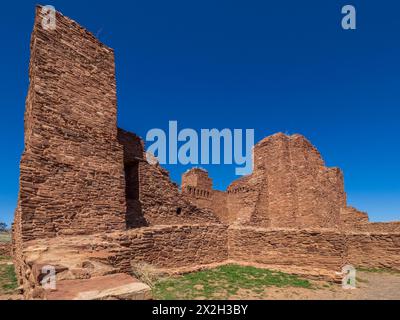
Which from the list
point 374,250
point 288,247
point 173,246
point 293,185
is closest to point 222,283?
point 173,246

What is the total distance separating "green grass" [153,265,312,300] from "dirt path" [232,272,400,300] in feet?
0.82

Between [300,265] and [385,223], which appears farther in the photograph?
[385,223]

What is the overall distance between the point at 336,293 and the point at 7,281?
371 inches

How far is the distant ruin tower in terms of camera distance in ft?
80.3

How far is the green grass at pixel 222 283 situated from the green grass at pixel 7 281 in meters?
3.99

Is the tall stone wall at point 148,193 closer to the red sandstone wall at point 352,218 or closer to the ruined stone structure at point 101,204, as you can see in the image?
the ruined stone structure at point 101,204

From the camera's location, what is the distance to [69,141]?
9.03 meters

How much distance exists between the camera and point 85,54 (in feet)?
33.6

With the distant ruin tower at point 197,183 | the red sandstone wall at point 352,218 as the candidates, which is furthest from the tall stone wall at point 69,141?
the red sandstone wall at point 352,218

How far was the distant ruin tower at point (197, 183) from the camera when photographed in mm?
24478

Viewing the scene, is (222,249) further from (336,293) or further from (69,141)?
(69,141)
